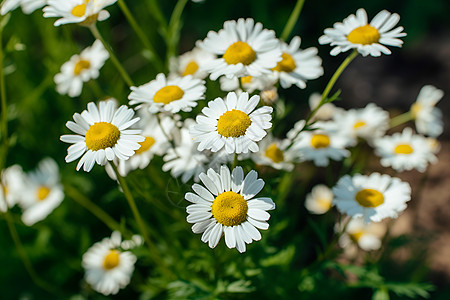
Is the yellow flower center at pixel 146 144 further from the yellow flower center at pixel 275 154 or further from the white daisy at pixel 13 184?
the white daisy at pixel 13 184

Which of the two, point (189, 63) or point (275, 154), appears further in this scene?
point (189, 63)

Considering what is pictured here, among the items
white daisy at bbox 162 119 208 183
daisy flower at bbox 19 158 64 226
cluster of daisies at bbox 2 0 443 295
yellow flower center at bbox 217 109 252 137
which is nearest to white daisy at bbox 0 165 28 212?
daisy flower at bbox 19 158 64 226

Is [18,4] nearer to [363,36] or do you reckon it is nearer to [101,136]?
[101,136]

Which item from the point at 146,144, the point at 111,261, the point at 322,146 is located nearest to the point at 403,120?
the point at 322,146

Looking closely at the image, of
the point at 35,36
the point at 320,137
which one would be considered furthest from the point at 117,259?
the point at 35,36

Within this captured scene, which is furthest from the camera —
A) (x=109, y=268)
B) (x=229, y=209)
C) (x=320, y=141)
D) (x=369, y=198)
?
(x=109, y=268)

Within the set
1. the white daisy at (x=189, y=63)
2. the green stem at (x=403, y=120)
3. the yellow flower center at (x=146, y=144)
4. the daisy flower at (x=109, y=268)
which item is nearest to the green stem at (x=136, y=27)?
the white daisy at (x=189, y=63)

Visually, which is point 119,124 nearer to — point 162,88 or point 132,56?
point 162,88

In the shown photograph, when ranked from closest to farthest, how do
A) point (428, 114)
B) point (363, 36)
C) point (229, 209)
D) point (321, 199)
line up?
point (229, 209) → point (363, 36) → point (428, 114) → point (321, 199)
